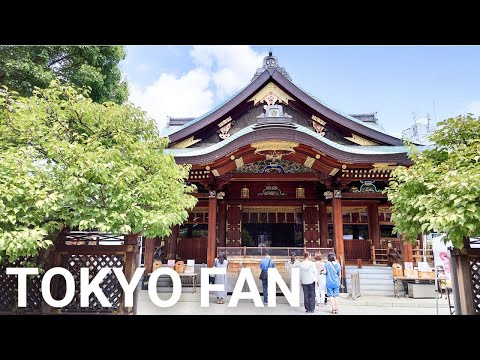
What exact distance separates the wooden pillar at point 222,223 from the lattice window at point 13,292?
7297mm

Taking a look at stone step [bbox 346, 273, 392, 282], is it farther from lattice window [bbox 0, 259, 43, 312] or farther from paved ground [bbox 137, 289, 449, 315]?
lattice window [bbox 0, 259, 43, 312]

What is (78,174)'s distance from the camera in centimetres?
423

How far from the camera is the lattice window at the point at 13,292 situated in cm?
488

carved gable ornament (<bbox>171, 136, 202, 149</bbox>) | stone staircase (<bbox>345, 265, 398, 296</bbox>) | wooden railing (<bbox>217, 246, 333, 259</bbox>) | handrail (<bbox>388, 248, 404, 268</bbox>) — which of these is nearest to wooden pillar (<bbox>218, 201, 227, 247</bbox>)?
wooden railing (<bbox>217, 246, 333, 259</bbox>)

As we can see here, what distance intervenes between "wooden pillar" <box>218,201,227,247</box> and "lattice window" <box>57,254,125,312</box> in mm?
6859

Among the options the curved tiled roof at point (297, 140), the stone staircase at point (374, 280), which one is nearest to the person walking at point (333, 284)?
the stone staircase at point (374, 280)

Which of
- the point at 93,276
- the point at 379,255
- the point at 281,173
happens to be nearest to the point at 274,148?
the point at 281,173

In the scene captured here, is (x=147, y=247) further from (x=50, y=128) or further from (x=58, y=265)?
(x=50, y=128)

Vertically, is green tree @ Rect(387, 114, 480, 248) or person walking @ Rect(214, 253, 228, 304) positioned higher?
green tree @ Rect(387, 114, 480, 248)

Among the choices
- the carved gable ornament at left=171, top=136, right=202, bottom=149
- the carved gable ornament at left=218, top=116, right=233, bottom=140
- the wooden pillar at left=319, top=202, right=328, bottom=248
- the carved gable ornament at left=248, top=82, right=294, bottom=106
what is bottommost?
the wooden pillar at left=319, top=202, right=328, bottom=248

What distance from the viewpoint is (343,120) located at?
11.0 m

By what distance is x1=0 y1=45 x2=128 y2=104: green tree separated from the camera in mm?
7238

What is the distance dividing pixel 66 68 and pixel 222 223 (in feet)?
21.9
